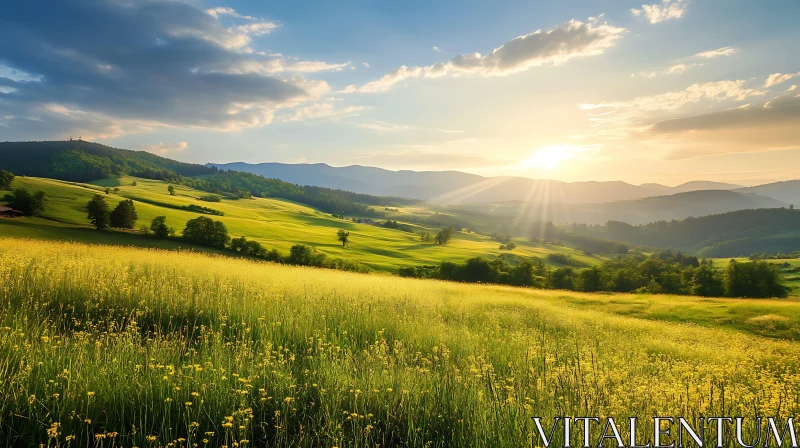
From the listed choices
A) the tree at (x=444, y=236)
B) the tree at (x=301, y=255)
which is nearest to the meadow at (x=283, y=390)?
the tree at (x=301, y=255)

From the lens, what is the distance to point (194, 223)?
7444 cm

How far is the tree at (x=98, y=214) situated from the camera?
222ft

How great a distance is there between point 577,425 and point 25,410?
633 centimetres

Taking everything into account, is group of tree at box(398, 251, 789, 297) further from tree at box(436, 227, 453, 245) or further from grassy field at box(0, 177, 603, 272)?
tree at box(436, 227, 453, 245)

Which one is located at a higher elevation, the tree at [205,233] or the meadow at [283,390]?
the meadow at [283,390]

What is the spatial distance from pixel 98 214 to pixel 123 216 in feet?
14.2

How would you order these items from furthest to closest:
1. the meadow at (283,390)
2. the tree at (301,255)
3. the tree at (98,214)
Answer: the tree at (301,255)
the tree at (98,214)
the meadow at (283,390)

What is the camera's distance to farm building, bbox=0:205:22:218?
62.0 meters

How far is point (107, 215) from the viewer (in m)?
69.0

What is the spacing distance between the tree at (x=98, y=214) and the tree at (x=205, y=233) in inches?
481

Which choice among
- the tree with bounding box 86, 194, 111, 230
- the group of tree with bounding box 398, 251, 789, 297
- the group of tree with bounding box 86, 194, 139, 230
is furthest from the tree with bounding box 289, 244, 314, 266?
the tree with bounding box 86, 194, 111, 230

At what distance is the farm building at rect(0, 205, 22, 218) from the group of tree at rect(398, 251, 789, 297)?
69.5 meters

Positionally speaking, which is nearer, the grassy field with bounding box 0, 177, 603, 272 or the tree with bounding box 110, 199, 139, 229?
the grassy field with bounding box 0, 177, 603, 272

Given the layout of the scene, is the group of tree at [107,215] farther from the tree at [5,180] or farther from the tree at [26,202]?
the tree at [5,180]
